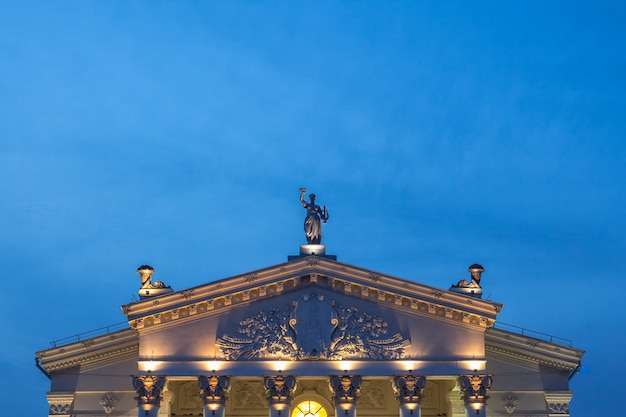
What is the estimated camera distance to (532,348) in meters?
50.4

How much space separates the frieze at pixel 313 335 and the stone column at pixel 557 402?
8032mm

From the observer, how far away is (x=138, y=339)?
5003cm

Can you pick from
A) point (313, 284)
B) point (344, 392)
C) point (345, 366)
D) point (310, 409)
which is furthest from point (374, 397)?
point (313, 284)

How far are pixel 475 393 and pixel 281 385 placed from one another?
27.3 feet

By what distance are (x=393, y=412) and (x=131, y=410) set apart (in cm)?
1227

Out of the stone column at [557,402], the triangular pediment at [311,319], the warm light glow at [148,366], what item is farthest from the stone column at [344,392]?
the stone column at [557,402]

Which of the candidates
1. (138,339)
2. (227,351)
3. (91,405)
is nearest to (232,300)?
(227,351)

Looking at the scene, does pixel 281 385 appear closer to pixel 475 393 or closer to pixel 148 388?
pixel 148 388

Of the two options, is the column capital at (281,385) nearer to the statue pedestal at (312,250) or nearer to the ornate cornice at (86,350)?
the statue pedestal at (312,250)

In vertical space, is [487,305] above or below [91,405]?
above

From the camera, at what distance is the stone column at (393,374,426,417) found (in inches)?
1827

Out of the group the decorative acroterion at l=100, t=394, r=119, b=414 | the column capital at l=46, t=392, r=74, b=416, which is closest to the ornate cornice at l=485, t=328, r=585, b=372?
the decorative acroterion at l=100, t=394, r=119, b=414

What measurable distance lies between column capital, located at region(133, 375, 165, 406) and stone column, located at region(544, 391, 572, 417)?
17.7 meters

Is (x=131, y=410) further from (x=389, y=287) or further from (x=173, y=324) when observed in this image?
(x=389, y=287)
